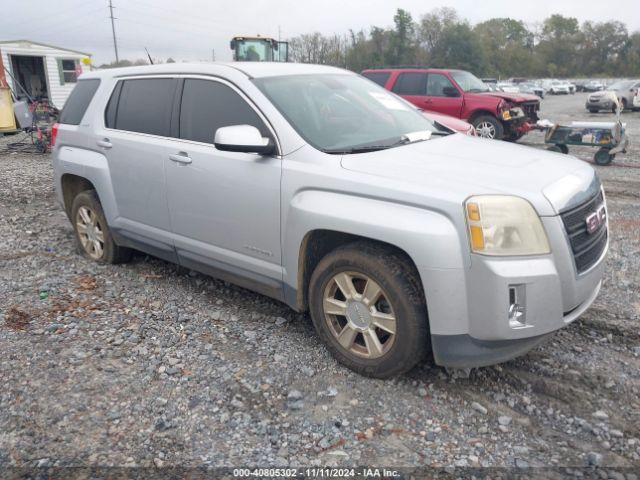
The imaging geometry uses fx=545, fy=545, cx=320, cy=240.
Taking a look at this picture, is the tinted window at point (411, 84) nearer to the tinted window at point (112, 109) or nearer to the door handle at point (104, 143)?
the tinted window at point (112, 109)

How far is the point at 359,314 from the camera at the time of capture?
10.6ft

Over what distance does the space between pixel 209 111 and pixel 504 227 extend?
2.32 m

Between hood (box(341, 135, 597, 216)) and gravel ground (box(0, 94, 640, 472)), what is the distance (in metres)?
1.12

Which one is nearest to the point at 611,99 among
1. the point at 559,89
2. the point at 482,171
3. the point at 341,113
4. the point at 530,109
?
the point at 530,109

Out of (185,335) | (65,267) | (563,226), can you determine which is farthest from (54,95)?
(563,226)

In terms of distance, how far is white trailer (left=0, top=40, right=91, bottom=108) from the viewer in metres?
25.9

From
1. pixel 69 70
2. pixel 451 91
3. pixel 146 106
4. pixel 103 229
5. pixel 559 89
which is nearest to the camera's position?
pixel 146 106

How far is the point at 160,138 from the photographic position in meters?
4.25

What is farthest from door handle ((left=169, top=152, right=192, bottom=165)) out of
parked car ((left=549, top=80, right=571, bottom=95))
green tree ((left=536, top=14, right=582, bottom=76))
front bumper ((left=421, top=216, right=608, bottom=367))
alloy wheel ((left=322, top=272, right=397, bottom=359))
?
green tree ((left=536, top=14, right=582, bottom=76))

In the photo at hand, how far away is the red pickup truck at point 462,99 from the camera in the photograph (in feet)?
41.6

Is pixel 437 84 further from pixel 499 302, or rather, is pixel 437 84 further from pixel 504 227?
pixel 499 302

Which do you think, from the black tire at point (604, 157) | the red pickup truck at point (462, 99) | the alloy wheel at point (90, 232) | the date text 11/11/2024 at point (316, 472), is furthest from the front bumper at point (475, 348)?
the red pickup truck at point (462, 99)

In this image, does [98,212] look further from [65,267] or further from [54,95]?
[54,95]

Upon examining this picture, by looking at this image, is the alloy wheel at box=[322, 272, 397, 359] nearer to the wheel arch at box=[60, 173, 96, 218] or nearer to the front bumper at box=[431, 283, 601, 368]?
the front bumper at box=[431, 283, 601, 368]
